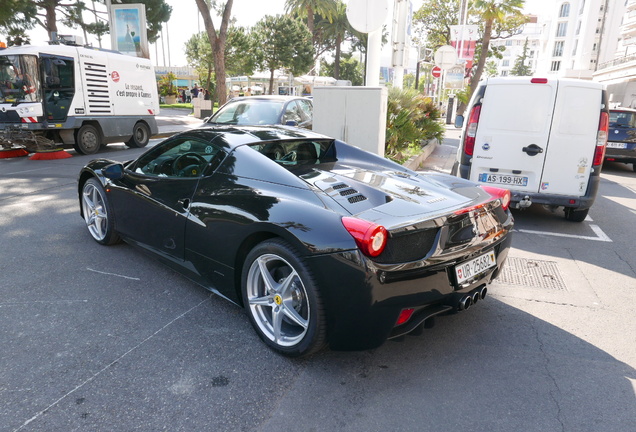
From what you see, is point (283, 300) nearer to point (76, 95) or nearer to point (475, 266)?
point (475, 266)

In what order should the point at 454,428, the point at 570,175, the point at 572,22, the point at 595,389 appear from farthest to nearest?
the point at 572,22
the point at 570,175
the point at 595,389
the point at 454,428

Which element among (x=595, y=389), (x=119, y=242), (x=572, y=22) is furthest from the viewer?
(x=572, y=22)

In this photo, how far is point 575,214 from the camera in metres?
6.52

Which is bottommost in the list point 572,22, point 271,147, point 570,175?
point 570,175

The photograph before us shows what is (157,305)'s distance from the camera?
3.56 metres

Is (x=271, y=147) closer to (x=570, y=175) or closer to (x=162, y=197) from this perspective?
(x=162, y=197)

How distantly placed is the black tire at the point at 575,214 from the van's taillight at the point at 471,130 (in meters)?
1.61

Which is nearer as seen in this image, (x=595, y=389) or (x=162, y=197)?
(x=595, y=389)

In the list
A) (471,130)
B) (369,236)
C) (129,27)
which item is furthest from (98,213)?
(129,27)

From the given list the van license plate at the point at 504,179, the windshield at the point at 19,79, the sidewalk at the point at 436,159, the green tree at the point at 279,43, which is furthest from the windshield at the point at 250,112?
the green tree at the point at 279,43

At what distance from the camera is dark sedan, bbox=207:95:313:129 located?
30.2 feet

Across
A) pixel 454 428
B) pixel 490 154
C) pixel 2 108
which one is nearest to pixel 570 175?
pixel 490 154

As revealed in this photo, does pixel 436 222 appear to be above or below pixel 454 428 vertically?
above

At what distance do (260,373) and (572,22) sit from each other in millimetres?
96651
